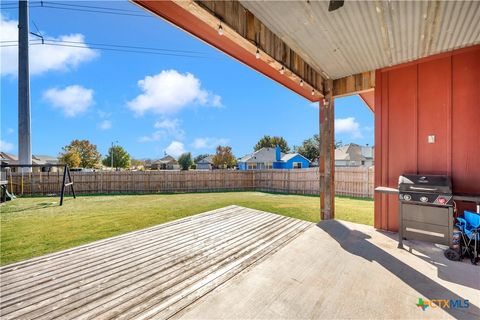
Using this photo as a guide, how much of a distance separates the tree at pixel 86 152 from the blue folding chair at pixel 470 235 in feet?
123

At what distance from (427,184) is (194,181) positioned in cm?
1053

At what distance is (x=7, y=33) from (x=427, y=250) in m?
21.3

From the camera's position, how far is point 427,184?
2.68m

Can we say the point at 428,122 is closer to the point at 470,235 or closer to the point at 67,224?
the point at 470,235

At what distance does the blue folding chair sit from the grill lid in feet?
1.31

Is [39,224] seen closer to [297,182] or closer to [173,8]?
[173,8]

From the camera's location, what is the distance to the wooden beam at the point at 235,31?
6.15 feet

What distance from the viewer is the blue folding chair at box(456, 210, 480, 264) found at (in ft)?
7.84

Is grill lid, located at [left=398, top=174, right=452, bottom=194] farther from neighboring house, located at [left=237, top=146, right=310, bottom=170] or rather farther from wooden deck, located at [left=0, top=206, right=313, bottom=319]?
neighboring house, located at [left=237, top=146, right=310, bottom=170]

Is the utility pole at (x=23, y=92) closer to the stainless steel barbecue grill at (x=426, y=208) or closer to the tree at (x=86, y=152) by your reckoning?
the stainless steel barbecue grill at (x=426, y=208)

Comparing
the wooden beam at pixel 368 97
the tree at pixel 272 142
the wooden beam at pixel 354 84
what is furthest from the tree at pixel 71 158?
the wooden beam at pixel 368 97

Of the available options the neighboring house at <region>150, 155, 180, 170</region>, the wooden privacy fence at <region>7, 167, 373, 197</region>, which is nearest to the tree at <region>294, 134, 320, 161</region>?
the wooden privacy fence at <region>7, 167, 373, 197</region>

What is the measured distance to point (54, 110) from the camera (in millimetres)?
40531

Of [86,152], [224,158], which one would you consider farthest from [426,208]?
[86,152]
